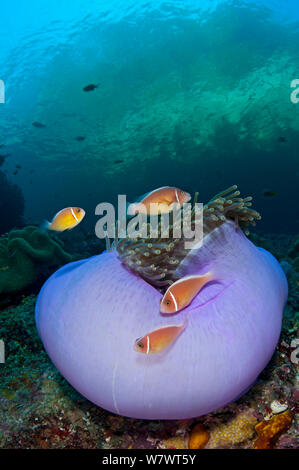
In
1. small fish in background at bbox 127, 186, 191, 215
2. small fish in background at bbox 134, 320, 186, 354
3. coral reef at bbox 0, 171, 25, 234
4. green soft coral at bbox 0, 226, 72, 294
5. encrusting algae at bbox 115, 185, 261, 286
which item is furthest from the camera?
coral reef at bbox 0, 171, 25, 234

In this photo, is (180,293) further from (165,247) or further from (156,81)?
(156,81)

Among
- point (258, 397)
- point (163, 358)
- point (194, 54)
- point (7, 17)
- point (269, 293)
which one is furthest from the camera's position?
point (194, 54)

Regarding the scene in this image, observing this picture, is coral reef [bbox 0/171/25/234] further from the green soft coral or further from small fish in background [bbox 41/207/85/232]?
small fish in background [bbox 41/207/85/232]

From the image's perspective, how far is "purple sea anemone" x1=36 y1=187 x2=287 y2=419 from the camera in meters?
1.22

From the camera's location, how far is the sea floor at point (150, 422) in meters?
1.58

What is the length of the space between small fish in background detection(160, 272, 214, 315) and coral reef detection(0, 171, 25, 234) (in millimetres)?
12194

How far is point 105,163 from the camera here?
29.6 m

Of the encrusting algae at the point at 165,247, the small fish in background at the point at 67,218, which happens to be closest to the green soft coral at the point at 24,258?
the small fish in background at the point at 67,218

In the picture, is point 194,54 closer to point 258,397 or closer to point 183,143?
point 183,143

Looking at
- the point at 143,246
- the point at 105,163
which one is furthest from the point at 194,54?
the point at 143,246

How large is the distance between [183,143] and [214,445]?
25.1m

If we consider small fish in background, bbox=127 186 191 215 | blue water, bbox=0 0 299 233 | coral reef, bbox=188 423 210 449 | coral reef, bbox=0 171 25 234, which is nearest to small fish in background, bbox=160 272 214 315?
coral reef, bbox=188 423 210 449

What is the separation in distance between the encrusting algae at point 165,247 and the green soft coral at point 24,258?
2.91 m

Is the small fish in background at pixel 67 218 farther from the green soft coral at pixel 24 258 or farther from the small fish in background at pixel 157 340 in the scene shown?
the green soft coral at pixel 24 258
